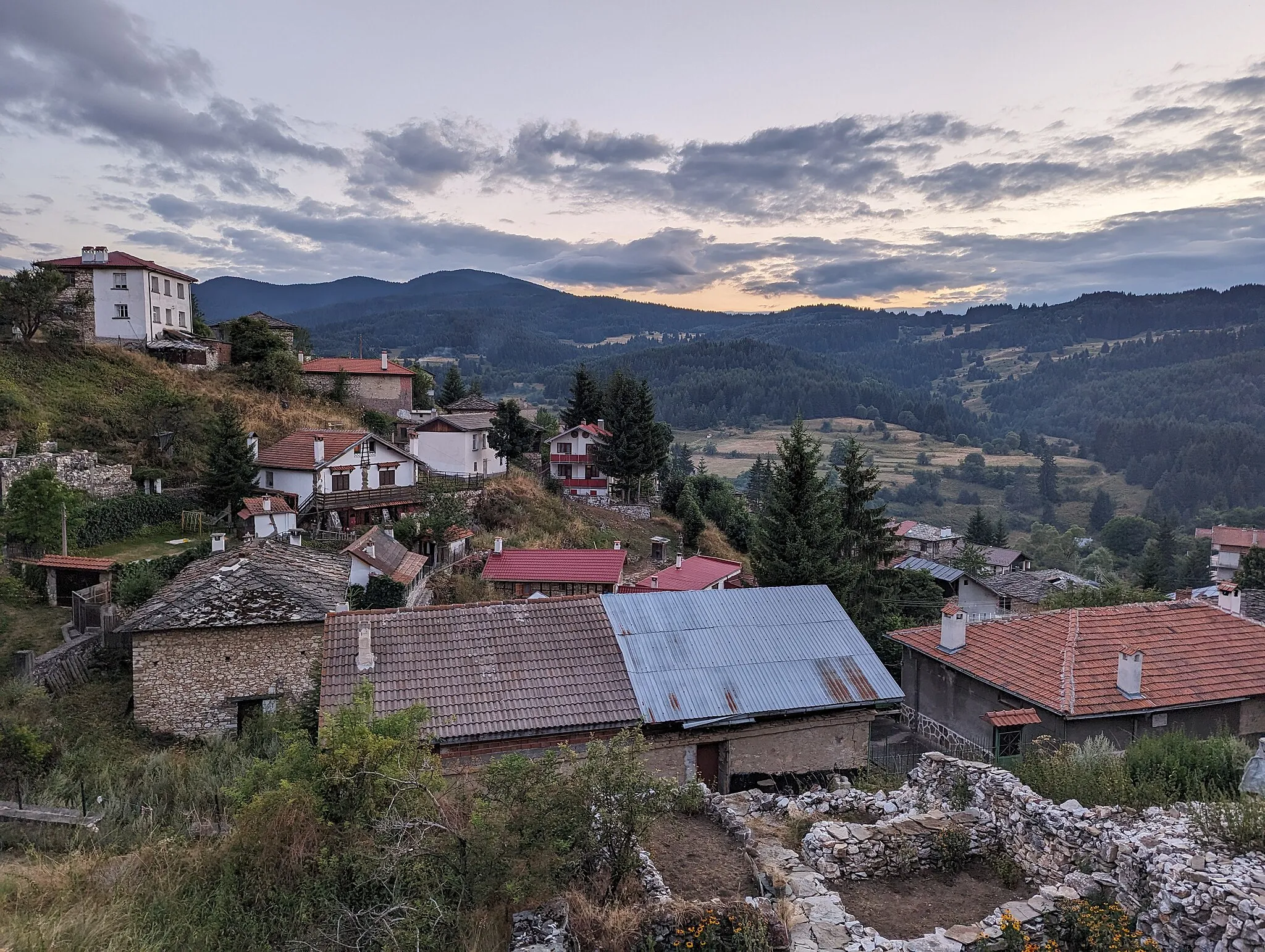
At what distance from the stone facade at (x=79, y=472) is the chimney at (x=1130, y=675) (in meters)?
34.3

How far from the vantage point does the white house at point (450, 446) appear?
142 feet

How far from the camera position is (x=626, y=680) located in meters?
14.1

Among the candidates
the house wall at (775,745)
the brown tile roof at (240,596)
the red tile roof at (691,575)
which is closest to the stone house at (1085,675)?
the house wall at (775,745)

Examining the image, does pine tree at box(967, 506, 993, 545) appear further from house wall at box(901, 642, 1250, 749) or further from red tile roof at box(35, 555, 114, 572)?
red tile roof at box(35, 555, 114, 572)

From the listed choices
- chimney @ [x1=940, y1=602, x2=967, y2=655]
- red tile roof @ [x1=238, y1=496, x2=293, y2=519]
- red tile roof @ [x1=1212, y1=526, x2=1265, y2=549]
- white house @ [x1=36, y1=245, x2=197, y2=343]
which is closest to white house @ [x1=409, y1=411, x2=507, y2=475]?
red tile roof @ [x1=238, y1=496, x2=293, y2=519]

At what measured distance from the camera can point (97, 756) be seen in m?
14.8

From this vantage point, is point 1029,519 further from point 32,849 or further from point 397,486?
point 32,849

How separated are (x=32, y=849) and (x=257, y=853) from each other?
419 cm

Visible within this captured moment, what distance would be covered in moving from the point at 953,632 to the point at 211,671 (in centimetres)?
1879

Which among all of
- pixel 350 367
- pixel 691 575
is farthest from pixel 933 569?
pixel 350 367

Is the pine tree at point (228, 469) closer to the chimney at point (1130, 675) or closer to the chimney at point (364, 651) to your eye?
the chimney at point (364, 651)

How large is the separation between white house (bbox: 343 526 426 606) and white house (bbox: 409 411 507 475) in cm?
1634

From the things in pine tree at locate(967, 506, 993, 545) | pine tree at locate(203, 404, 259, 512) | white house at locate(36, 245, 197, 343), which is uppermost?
white house at locate(36, 245, 197, 343)

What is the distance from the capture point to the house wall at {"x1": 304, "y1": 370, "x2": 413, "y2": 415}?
2010 inches
